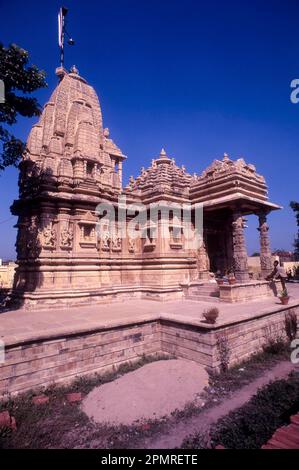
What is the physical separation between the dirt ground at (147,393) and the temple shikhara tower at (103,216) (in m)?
5.65

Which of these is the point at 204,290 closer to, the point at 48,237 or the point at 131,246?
the point at 131,246

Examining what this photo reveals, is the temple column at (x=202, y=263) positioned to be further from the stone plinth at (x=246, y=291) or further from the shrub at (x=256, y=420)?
the shrub at (x=256, y=420)

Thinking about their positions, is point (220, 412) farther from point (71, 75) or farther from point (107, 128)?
point (71, 75)

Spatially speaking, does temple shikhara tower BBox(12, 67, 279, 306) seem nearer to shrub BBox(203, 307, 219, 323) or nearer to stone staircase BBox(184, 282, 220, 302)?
stone staircase BBox(184, 282, 220, 302)

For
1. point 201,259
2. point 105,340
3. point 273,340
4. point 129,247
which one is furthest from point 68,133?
point 273,340

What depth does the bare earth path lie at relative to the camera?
15.1 ft

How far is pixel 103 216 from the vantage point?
1415cm

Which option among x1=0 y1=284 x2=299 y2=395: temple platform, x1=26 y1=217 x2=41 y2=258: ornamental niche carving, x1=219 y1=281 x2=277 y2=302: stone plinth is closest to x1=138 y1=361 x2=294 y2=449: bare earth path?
x1=0 y1=284 x2=299 y2=395: temple platform

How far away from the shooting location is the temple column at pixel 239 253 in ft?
43.5

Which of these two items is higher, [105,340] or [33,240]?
[33,240]

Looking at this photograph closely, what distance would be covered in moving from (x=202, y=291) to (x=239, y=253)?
2744mm

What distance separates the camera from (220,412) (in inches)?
220

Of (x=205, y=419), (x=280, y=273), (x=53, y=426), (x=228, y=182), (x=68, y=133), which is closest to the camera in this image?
(x=53, y=426)
